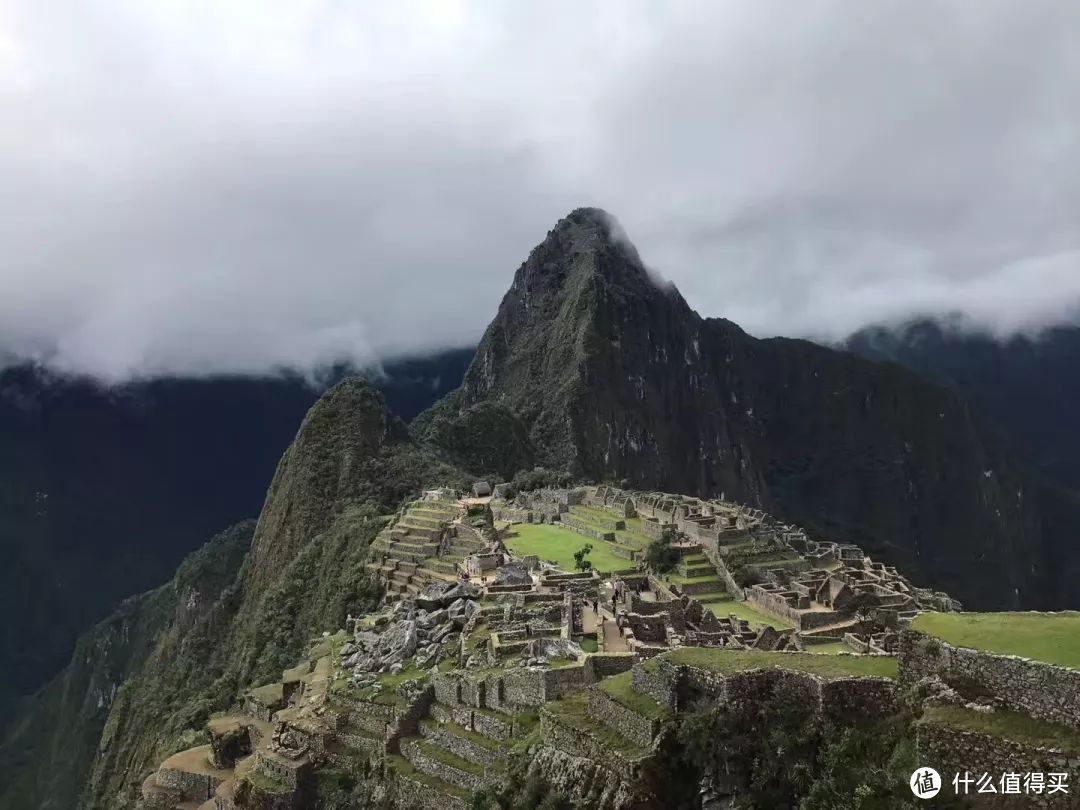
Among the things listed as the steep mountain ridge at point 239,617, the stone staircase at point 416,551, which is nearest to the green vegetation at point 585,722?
the steep mountain ridge at point 239,617

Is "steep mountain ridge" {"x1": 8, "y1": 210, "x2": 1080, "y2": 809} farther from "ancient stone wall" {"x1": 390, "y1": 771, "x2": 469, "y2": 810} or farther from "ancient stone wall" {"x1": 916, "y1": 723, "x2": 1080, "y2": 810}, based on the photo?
"ancient stone wall" {"x1": 916, "y1": 723, "x2": 1080, "y2": 810}

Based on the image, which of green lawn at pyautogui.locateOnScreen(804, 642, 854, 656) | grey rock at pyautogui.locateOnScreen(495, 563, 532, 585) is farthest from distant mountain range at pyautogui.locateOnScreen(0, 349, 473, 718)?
green lawn at pyautogui.locateOnScreen(804, 642, 854, 656)

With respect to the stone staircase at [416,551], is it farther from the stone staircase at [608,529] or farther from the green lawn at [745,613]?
the green lawn at [745,613]

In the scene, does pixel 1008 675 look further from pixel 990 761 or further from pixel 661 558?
pixel 661 558

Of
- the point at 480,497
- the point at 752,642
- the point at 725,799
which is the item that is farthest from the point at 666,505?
the point at 725,799

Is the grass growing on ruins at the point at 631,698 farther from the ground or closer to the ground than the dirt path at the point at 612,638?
closer to the ground

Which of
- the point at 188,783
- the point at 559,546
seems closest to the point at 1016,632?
the point at 188,783
